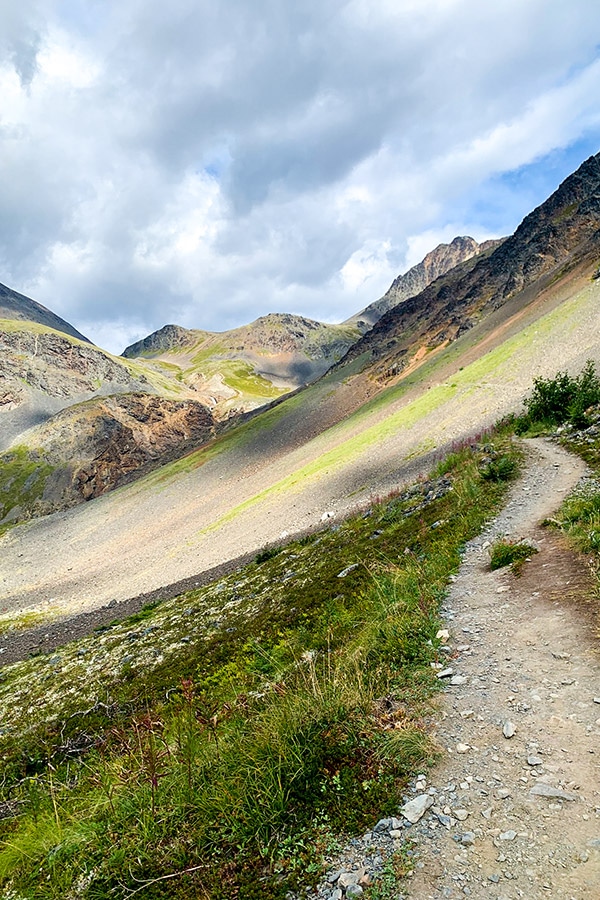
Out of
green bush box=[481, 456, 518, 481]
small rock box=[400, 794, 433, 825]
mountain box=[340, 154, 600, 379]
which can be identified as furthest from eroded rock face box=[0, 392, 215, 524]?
small rock box=[400, 794, 433, 825]

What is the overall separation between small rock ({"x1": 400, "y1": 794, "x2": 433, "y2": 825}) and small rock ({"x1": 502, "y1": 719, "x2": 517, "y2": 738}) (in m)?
1.11

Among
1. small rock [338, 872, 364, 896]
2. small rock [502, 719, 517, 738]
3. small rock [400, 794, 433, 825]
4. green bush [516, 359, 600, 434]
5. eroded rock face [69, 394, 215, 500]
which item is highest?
eroded rock face [69, 394, 215, 500]

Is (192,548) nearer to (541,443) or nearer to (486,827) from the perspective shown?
(541,443)

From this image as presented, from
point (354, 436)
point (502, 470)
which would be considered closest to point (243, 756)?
point (502, 470)

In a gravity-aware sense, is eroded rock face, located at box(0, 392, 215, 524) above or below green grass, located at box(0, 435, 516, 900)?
above

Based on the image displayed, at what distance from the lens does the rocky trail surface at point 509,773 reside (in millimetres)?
2986

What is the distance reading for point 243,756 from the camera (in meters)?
4.09

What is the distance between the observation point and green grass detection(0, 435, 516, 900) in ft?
11.5

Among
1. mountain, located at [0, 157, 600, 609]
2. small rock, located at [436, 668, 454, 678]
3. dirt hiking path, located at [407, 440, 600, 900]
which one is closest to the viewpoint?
dirt hiking path, located at [407, 440, 600, 900]

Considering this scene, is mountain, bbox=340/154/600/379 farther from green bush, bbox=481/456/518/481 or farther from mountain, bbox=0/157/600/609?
green bush, bbox=481/456/518/481

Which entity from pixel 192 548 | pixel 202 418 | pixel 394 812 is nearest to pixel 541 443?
pixel 394 812

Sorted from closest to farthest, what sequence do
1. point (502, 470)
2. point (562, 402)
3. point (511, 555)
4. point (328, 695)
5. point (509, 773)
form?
1. point (509, 773)
2. point (328, 695)
3. point (511, 555)
4. point (502, 470)
5. point (562, 402)

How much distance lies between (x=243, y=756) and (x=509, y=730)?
2.61 metres

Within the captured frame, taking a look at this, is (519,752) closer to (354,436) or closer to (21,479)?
(354,436)
